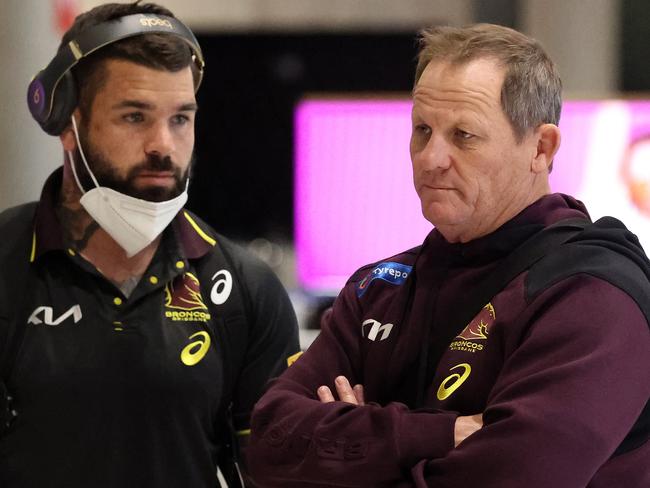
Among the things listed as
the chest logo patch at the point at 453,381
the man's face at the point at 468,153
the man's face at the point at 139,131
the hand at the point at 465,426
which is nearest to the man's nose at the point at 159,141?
the man's face at the point at 139,131

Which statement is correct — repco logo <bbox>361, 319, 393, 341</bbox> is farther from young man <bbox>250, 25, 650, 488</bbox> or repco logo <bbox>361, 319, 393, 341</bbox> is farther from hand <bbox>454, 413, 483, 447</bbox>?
hand <bbox>454, 413, 483, 447</bbox>

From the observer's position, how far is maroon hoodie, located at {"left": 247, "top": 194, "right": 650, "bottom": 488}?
1937mm

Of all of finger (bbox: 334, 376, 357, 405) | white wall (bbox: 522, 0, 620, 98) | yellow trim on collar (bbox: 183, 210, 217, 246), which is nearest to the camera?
finger (bbox: 334, 376, 357, 405)

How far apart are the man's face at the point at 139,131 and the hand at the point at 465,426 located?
112 cm

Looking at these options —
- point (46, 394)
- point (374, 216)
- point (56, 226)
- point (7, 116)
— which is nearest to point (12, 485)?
point (46, 394)

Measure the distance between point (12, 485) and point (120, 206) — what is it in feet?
2.34

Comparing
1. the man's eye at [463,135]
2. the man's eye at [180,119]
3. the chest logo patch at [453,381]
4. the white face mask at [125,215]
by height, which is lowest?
the chest logo patch at [453,381]

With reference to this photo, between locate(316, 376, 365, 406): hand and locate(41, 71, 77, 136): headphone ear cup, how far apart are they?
3.41 ft

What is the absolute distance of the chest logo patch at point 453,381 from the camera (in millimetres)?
2141

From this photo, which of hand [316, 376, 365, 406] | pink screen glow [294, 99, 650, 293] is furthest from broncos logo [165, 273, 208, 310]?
pink screen glow [294, 99, 650, 293]

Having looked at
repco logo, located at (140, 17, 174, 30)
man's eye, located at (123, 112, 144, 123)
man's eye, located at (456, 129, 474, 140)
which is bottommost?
man's eye, located at (123, 112, 144, 123)

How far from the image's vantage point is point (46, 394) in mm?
2668

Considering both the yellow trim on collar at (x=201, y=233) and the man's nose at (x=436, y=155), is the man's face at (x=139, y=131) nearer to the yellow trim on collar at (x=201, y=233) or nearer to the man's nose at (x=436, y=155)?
the yellow trim on collar at (x=201, y=233)

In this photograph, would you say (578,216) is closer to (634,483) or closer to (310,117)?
(634,483)
